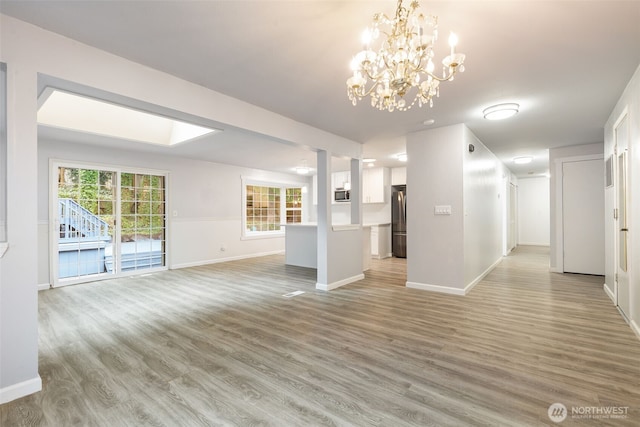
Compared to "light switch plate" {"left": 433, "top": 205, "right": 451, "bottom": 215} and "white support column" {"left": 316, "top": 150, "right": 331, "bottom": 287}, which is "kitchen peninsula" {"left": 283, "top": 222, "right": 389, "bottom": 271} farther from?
"light switch plate" {"left": 433, "top": 205, "right": 451, "bottom": 215}

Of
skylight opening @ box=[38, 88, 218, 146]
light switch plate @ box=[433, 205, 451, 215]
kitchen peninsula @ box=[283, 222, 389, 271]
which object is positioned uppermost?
skylight opening @ box=[38, 88, 218, 146]

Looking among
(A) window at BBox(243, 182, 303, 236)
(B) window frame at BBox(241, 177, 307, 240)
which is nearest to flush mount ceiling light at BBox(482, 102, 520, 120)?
(B) window frame at BBox(241, 177, 307, 240)

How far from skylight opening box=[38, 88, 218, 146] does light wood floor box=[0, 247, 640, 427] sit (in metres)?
2.54

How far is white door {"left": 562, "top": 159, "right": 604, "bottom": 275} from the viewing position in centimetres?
525

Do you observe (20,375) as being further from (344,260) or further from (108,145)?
(108,145)

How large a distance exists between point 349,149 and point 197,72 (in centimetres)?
290

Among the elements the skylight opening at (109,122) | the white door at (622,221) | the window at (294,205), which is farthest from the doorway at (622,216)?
the window at (294,205)

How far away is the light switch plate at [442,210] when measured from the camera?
4.14m

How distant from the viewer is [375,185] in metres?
7.96

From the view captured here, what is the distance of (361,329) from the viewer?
115 inches

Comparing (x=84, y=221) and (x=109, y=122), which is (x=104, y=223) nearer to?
(x=84, y=221)

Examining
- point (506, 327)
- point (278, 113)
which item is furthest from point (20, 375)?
point (506, 327)
